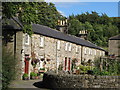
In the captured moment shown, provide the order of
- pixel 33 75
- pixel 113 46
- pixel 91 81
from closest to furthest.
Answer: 1. pixel 91 81
2. pixel 33 75
3. pixel 113 46

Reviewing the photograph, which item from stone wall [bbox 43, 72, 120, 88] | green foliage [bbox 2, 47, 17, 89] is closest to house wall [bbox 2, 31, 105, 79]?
stone wall [bbox 43, 72, 120, 88]

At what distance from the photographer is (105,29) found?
79688 millimetres

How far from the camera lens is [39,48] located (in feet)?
81.1

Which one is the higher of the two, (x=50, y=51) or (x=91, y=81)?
(x=50, y=51)

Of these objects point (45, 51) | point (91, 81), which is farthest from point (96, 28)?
point (91, 81)

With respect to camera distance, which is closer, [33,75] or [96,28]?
[33,75]

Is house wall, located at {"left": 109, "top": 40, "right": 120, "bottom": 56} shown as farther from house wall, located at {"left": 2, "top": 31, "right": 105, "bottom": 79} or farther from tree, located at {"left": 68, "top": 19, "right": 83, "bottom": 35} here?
house wall, located at {"left": 2, "top": 31, "right": 105, "bottom": 79}

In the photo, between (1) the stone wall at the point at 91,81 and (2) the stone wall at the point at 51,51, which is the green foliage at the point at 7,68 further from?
(2) the stone wall at the point at 51,51

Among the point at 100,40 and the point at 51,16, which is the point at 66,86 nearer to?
the point at 51,16

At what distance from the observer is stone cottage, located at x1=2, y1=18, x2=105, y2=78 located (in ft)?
72.2

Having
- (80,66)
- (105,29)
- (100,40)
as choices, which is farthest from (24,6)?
(105,29)

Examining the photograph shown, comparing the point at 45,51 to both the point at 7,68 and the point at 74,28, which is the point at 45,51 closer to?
the point at 7,68

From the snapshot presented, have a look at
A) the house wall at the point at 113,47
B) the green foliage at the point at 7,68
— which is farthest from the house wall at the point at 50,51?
the house wall at the point at 113,47

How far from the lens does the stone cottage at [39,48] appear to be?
867 inches
